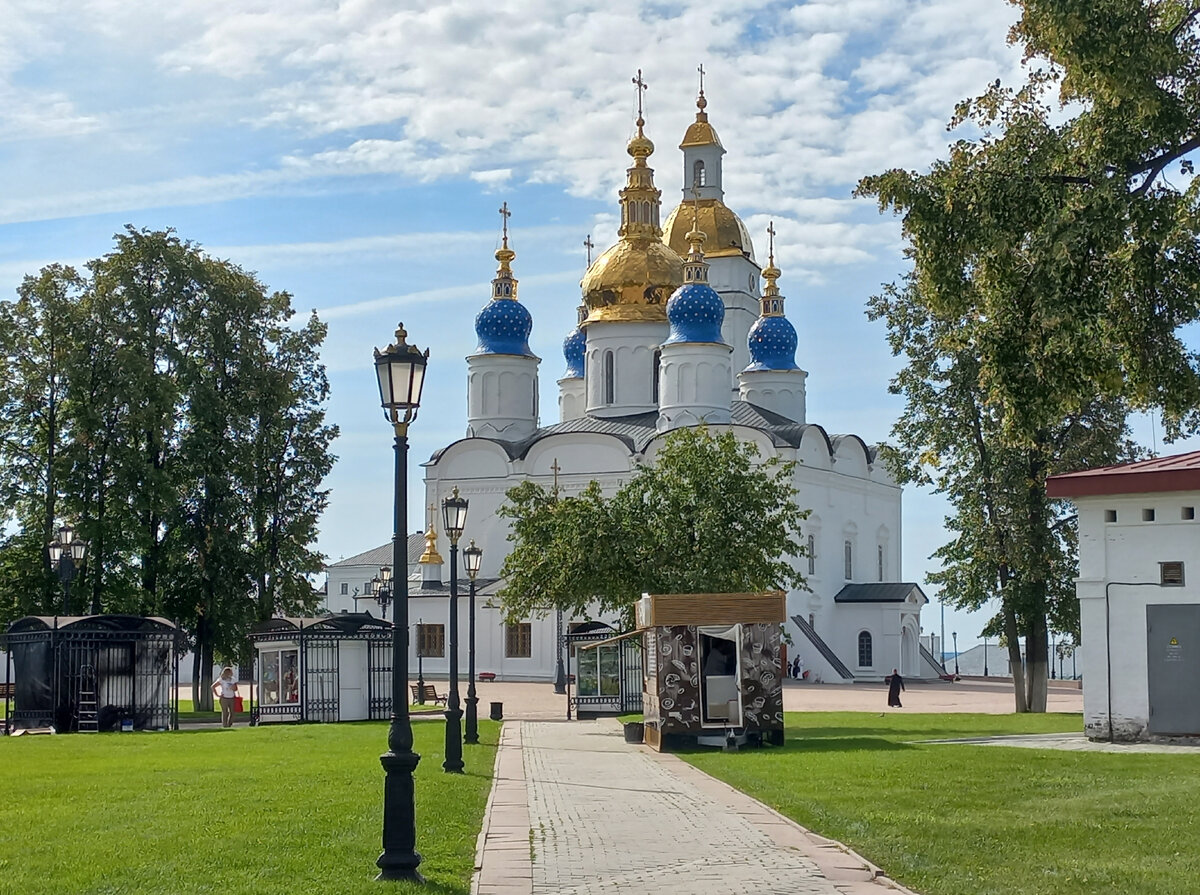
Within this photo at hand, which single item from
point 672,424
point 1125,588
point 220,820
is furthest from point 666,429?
point 220,820

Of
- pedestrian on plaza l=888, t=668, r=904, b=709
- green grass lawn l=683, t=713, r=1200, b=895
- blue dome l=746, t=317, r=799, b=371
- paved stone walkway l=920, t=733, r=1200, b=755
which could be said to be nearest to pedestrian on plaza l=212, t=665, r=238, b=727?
green grass lawn l=683, t=713, r=1200, b=895

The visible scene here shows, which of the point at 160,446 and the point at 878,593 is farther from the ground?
the point at 160,446

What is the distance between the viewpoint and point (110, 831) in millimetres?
12133

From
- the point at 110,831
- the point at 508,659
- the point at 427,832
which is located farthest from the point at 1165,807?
the point at 508,659

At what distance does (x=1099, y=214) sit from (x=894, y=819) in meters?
5.38

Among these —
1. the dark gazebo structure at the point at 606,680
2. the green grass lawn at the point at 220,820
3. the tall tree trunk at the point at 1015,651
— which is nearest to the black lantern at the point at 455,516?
the green grass lawn at the point at 220,820

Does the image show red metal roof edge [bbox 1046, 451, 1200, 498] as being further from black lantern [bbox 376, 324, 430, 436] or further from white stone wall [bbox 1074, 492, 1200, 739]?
black lantern [bbox 376, 324, 430, 436]

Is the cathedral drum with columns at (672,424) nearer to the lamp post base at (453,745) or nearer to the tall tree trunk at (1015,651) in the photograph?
the tall tree trunk at (1015,651)

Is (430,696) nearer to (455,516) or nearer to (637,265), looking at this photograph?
(455,516)

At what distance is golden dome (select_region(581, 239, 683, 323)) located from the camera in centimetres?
6550

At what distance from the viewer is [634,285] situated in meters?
65.8

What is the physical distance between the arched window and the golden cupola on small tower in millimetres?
15544

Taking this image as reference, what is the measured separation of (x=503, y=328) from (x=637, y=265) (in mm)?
6364

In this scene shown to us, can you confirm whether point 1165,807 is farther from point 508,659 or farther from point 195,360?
point 508,659
